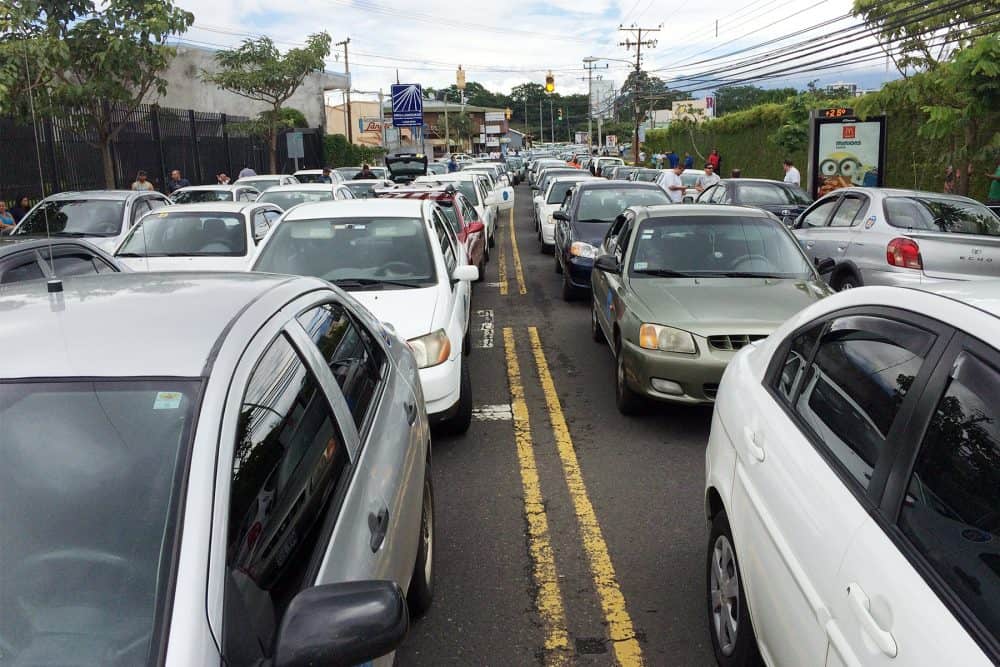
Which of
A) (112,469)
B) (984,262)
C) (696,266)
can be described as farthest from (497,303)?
(112,469)

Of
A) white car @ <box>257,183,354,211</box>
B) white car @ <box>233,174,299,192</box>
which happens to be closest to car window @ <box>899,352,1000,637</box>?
white car @ <box>257,183,354,211</box>

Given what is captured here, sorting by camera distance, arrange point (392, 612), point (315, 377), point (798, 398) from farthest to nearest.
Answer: point (798, 398)
point (315, 377)
point (392, 612)

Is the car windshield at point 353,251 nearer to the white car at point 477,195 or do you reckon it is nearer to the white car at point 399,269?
the white car at point 399,269

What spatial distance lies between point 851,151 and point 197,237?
1393 cm

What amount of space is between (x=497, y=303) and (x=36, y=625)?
35.9 feet

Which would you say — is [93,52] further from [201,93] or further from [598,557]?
[201,93]

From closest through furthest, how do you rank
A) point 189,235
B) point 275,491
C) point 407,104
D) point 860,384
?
point 275,491, point 860,384, point 189,235, point 407,104

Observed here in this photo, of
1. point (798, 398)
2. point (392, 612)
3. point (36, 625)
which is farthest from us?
point (798, 398)

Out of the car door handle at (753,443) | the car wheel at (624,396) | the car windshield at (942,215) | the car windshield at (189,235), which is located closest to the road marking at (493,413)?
the car wheel at (624,396)

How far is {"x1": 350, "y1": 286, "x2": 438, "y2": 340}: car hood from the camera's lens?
6082 mm

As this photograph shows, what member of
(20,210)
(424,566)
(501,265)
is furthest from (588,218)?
(20,210)

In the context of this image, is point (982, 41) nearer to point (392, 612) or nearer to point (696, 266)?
point (696, 266)

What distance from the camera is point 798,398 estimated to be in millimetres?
3150

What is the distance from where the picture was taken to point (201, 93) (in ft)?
135
